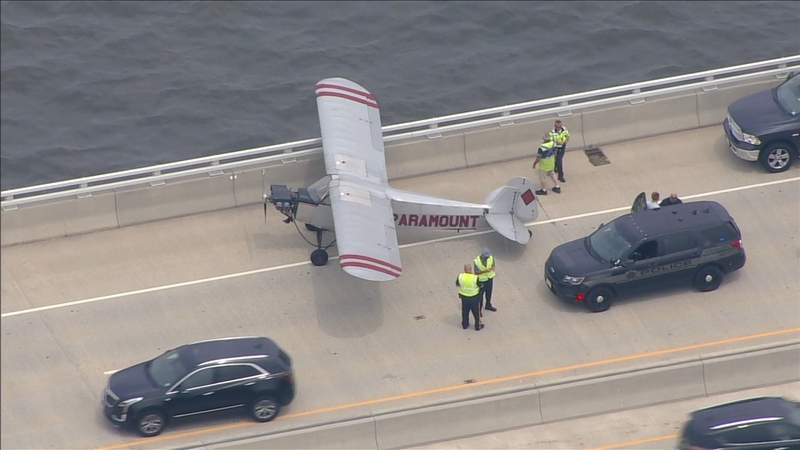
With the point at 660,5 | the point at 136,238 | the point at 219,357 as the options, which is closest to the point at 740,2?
the point at 660,5

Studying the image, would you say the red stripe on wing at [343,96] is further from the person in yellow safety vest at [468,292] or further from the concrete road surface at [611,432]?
the concrete road surface at [611,432]

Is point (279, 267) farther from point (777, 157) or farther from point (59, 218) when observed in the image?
point (777, 157)

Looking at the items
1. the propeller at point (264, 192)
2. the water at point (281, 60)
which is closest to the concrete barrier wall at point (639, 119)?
the propeller at point (264, 192)

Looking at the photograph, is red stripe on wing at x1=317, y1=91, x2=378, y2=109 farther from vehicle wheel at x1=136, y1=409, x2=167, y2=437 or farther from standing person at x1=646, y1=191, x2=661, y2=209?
vehicle wheel at x1=136, y1=409, x2=167, y2=437

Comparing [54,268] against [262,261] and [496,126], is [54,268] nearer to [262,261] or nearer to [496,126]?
[262,261]

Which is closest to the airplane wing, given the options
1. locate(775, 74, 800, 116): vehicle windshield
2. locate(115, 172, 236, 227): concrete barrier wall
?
locate(115, 172, 236, 227): concrete barrier wall

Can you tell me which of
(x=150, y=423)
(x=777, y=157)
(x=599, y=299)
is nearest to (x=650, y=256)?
(x=599, y=299)
